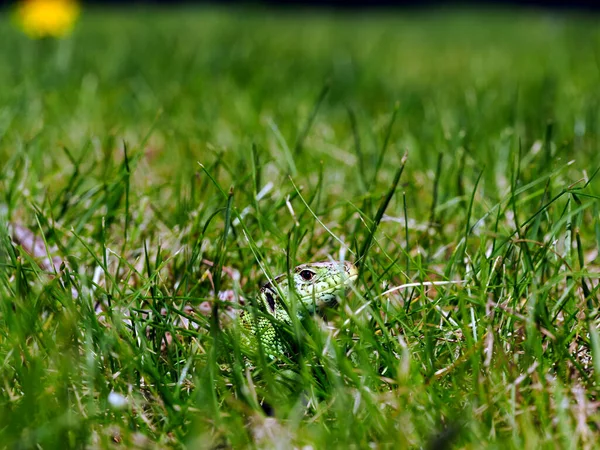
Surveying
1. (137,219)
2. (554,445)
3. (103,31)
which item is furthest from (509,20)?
(554,445)

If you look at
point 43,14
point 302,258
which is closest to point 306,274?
point 302,258

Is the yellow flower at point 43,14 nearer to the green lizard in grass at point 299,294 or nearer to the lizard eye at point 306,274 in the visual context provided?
the green lizard in grass at point 299,294

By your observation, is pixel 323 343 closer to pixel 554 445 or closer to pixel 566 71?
pixel 554 445

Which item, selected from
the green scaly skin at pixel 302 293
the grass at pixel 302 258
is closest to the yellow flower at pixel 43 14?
the grass at pixel 302 258

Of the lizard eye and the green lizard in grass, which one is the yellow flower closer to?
the green lizard in grass

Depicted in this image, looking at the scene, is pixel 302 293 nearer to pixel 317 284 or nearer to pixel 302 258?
pixel 317 284

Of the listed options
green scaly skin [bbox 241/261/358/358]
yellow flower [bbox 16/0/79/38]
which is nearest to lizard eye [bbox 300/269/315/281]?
green scaly skin [bbox 241/261/358/358]
